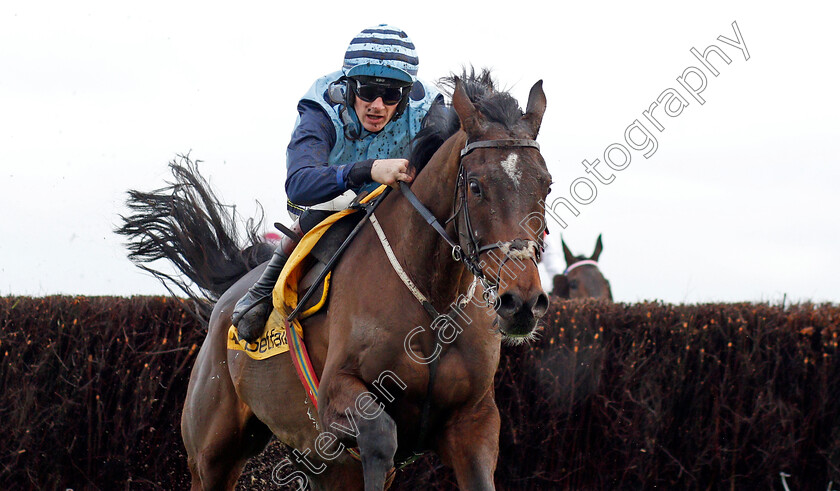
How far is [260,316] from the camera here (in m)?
4.64

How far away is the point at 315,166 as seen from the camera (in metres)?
4.15

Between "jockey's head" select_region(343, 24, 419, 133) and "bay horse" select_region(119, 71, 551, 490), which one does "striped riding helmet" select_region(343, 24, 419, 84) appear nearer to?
"jockey's head" select_region(343, 24, 419, 133)

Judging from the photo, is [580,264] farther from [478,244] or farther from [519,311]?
[519,311]

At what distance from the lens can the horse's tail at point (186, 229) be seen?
6.19m

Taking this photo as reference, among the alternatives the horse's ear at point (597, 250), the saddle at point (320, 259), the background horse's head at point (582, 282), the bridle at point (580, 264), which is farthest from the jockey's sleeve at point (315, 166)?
the horse's ear at point (597, 250)

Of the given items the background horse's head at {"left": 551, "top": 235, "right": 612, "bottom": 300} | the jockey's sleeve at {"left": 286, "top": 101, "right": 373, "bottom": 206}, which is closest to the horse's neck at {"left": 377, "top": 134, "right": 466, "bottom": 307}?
the jockey's sleeve at {"left": 286, "top": 101, "right": 373, "bottom": 206}

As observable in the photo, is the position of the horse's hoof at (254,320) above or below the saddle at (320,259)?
below

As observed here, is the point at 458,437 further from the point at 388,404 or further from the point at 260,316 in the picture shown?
the point at 260,316

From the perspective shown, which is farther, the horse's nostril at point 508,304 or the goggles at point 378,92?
the goggles at point 378,92

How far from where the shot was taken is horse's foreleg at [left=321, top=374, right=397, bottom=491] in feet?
11.7

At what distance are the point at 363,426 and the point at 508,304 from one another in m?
0.84

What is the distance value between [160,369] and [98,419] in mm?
553

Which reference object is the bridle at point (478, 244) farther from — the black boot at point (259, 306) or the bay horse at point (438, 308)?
the black boot at point (259, 306)

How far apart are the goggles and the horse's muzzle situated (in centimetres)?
154
